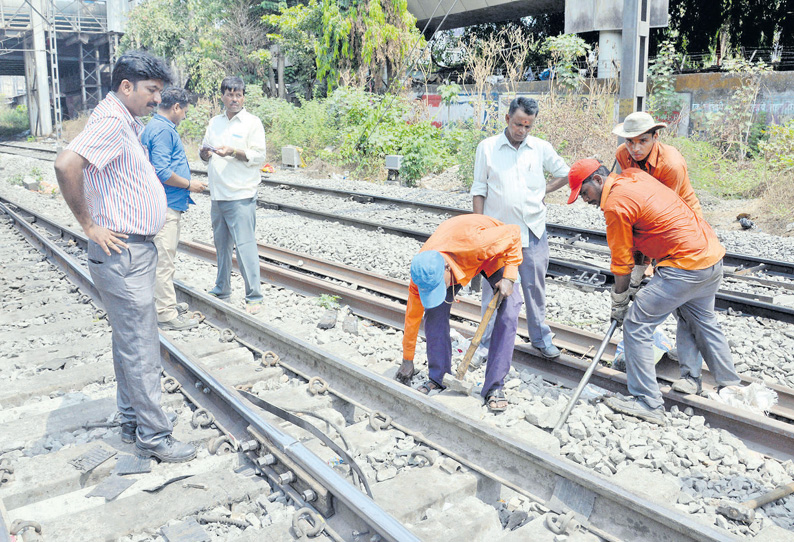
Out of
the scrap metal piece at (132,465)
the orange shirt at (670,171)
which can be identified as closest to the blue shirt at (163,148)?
the scrap metal piece at (132,465)

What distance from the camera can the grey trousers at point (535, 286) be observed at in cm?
523

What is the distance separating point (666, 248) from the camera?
445cm

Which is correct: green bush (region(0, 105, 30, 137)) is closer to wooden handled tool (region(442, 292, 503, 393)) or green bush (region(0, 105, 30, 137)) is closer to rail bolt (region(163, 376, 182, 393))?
rail bolt (region(163, 376, 182, 393))

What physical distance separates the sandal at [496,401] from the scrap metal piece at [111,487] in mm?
2221

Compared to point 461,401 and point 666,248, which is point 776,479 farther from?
point 461,401

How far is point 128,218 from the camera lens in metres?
3.62

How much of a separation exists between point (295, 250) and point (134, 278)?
5912 millimetres

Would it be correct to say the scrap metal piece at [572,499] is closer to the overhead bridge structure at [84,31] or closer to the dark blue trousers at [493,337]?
the dark blue trousers at [493,337]

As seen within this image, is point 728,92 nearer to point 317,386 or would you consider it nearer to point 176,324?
point 176,324

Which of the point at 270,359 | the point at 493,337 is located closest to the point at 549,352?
the point at 493,337

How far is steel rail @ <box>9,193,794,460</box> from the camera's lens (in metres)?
4.12

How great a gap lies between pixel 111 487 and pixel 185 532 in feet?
2.04

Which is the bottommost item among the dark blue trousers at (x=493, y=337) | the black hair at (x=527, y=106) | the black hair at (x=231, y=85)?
the dark blue trousers at (x=493, y=337)

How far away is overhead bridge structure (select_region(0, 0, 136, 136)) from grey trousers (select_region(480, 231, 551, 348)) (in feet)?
136
